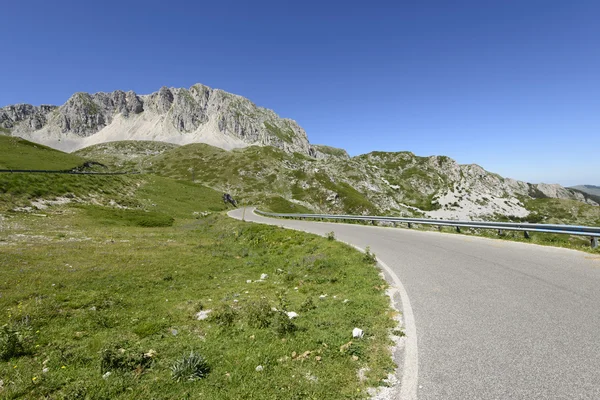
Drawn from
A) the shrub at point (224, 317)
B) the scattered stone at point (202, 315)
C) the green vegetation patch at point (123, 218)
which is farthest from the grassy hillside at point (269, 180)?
the shrub at point (224, 317)

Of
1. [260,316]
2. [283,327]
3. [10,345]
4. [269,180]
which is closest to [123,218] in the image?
[10,345]

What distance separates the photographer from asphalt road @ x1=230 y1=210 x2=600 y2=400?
4965mm

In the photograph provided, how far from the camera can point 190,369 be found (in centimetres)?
615

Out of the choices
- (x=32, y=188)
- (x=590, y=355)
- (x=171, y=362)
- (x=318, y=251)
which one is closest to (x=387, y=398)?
(x=590, y=355)

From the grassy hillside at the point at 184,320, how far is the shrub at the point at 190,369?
0.03 meters

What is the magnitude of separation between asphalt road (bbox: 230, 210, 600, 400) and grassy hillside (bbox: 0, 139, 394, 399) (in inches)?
44.4

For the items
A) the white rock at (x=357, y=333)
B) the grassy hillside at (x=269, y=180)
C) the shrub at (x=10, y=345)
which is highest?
Answer: the grassy hillside at (x=269, y=180)

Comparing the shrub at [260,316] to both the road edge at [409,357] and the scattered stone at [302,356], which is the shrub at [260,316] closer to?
the scattered stone at [302,356]

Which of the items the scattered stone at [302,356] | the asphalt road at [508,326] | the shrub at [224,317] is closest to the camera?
the asphalt road at [508,326]

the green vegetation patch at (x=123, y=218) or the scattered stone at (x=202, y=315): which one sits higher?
the green vegetation patch at (x=123, y=218)

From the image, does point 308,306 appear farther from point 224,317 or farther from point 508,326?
point 508,326

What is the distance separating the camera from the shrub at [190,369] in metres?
6.04

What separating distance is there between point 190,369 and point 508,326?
739cm

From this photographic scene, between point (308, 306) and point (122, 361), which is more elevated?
point (308, 306)
